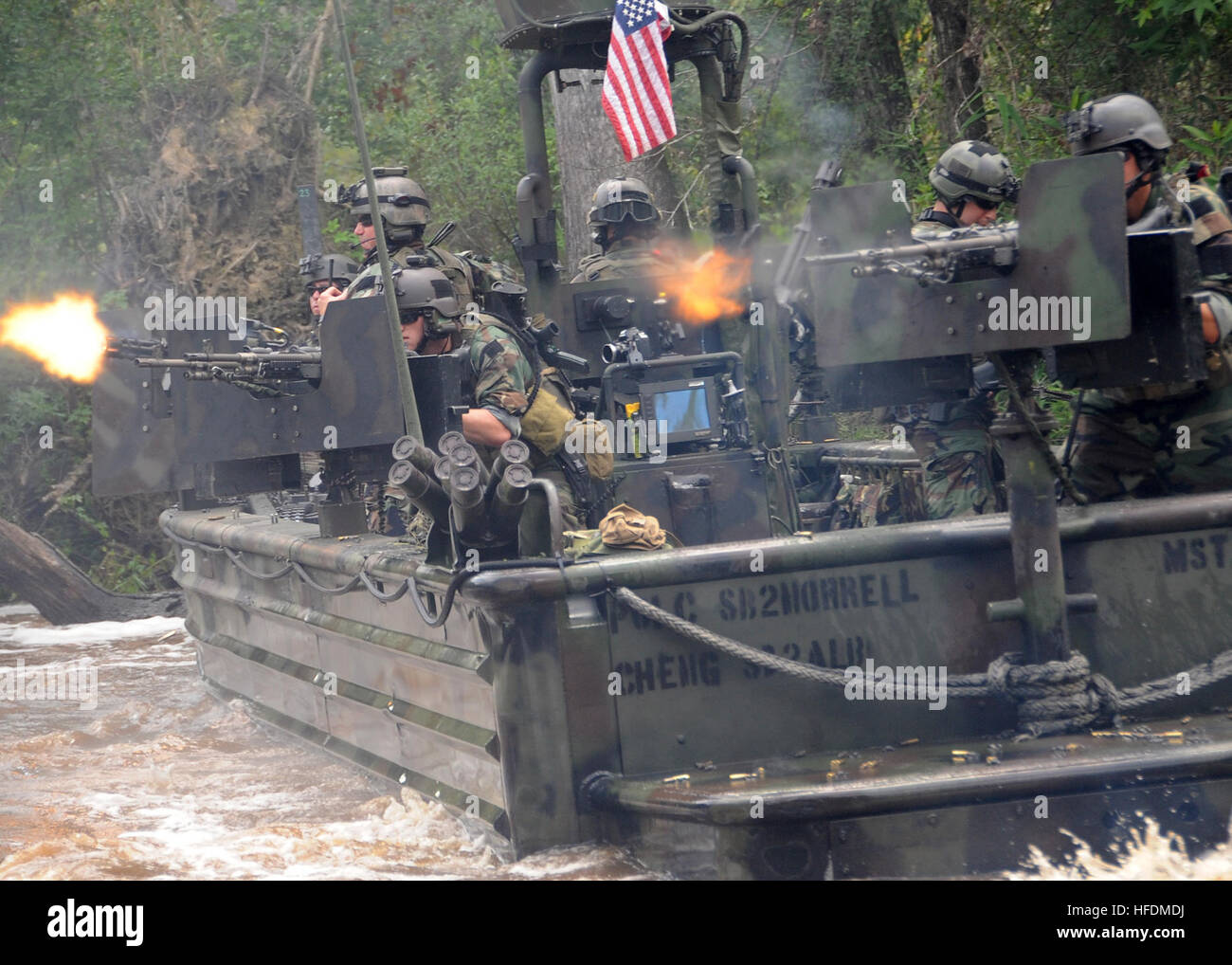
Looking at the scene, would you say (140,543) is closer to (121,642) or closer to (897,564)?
(121,642)

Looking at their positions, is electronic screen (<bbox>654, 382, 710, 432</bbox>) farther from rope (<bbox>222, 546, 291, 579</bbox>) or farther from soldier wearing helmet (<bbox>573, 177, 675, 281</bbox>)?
rope (<bbox>222, 546, 291, 579</bbox>)

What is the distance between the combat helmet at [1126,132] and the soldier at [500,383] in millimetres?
2251

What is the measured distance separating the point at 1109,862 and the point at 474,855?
204cm

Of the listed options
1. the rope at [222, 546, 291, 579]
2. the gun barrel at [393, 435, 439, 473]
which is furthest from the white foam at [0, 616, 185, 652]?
the gun barrel at [393, 435, 439, 473]

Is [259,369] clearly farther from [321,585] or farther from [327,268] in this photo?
[327,268]

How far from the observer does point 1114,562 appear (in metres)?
4.65

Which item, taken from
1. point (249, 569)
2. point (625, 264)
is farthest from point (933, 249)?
point (249, 569)

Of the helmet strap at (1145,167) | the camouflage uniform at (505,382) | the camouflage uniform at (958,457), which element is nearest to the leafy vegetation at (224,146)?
the camouflage uniform at (958,457)

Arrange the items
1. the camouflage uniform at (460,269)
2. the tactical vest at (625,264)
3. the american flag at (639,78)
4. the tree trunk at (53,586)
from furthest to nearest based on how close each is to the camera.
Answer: the tree trunk at (53,586) → the tactical vest at (625,264) → the camouflage uniform at (460,269) → the american flag at (639,78)

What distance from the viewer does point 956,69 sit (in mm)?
10734

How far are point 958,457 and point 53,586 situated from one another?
26.7ft

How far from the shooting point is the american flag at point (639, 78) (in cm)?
723

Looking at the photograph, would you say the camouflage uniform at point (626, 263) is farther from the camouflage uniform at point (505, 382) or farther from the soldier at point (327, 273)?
the soldier at point (327, 273)

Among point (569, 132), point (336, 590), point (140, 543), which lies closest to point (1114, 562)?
point (336, 590)
